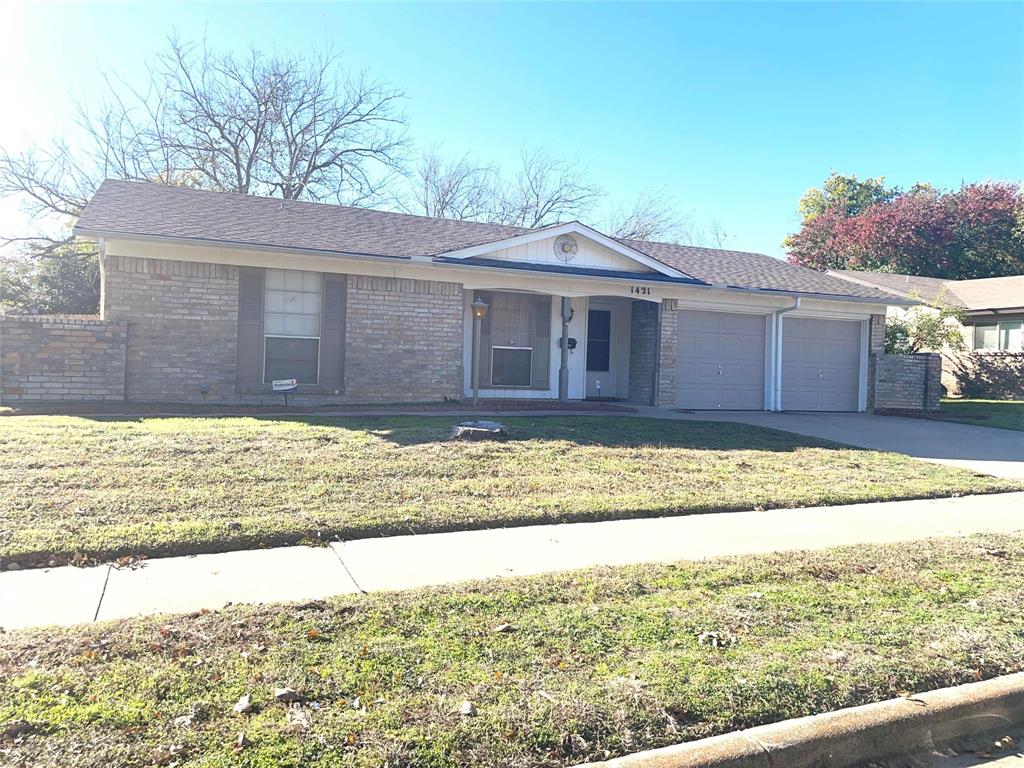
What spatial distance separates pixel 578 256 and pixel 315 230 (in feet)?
17.1

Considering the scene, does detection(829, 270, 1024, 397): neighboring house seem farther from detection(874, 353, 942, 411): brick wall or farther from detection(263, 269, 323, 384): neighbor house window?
detection(263, 269, 323, 384): neighbor house window

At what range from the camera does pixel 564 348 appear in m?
15.8

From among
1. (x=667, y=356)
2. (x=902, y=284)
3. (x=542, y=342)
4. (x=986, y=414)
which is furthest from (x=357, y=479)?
(x=902, y=284)

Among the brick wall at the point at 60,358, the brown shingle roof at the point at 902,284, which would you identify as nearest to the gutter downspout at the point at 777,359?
the brown shingle roof at the point at 902,284

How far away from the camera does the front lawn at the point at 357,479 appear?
579 centimetres

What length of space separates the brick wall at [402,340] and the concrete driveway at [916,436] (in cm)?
459

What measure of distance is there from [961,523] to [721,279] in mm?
10313

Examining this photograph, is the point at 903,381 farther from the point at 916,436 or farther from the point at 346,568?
→ the point at 346,568

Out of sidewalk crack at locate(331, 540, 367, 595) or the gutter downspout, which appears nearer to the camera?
sidewalk crack at locate(331, 540, 367, 595)

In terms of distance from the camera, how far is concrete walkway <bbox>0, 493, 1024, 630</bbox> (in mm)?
4422

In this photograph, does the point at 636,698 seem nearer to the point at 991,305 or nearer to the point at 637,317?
the point at 637,317

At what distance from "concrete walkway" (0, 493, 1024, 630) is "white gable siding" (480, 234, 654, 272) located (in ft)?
28.0

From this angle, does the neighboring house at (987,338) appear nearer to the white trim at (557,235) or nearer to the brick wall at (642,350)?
the brick wall at (642,350)

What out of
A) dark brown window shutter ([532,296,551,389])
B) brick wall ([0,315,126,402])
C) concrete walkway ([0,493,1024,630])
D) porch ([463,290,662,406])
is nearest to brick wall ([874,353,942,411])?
porch ([463,290,662,406])
